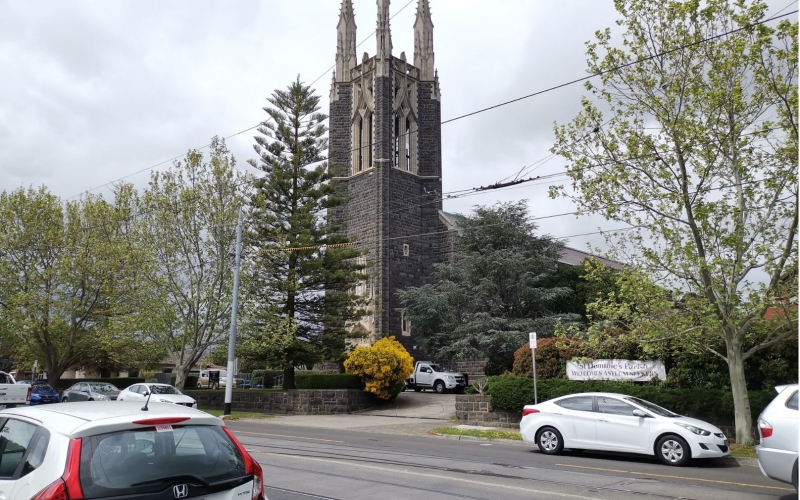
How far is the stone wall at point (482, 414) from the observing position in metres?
19.9

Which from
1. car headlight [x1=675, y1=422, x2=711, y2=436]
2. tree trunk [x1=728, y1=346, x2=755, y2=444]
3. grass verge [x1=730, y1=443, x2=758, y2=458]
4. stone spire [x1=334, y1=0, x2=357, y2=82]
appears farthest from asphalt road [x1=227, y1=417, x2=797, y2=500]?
stone spire [x1=334, y1=0, x2=357, y2=82]

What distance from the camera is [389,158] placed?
45.0m

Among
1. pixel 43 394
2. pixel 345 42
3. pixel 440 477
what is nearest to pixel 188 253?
pixel 43 394

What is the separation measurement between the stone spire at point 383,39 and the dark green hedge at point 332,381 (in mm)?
25221

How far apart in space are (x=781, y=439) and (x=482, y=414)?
1335 centimetres

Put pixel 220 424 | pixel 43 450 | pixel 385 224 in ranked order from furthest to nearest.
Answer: pixel 385 224
pixel 220 424
pixel 43 450

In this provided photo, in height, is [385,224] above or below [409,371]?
above

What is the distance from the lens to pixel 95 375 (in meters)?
63.0

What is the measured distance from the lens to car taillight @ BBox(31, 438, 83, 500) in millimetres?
3578

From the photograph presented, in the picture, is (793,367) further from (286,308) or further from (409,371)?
(286,308)

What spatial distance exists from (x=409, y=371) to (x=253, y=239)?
945 cm

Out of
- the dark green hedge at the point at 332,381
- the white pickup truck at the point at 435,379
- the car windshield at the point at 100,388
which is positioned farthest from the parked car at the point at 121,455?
the white pickup truck at the point at 435,379

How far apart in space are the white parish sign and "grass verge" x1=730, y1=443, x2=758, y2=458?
11.4 ft

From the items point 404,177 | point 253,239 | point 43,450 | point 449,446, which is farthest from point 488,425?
point 404,177
